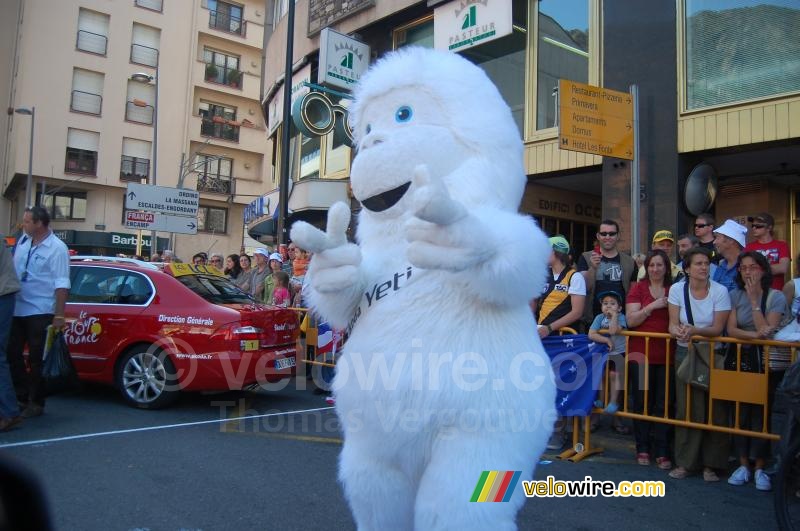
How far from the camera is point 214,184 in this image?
32.8 metres

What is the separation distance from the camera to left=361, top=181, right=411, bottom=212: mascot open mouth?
217 cm

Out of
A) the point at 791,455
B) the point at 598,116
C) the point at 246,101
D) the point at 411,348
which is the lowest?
the point at 791,455

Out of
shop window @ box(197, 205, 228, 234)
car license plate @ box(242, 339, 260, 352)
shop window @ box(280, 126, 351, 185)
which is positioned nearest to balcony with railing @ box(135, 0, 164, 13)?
shop window @ box(197, 205, 228, 234)

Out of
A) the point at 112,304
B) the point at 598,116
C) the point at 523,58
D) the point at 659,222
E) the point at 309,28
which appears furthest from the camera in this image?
the point at 309,28

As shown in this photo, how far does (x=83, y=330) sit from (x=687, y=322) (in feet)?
19.9

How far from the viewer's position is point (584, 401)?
487 cm

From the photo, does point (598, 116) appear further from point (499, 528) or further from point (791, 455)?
point (499, 528)

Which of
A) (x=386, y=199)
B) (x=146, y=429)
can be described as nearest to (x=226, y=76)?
(x=146, y=429)

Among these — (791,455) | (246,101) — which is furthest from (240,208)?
(791,455)

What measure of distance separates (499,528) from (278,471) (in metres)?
2.93

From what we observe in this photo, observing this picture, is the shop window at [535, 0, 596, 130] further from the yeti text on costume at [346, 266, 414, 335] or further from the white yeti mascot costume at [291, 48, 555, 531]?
the yeti text on costume at [346, 266, 414, 335]

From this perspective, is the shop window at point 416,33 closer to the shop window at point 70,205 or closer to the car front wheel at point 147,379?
the car front wheel at point 147,379

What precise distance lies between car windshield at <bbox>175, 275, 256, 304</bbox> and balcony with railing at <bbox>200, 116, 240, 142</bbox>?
2807 cm

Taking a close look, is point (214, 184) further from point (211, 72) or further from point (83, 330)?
point (83, 330)
